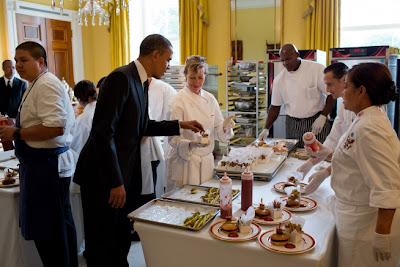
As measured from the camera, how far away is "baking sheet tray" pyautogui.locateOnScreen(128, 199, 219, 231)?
5.49ft

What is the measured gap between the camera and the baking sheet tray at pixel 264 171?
2.31 m

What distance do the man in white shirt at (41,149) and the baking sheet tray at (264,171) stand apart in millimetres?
1012

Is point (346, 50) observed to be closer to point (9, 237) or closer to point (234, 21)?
point (234, 21)

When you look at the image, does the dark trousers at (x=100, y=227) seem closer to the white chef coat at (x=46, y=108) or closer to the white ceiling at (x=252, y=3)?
the white chef coat at (x=46, y=108)

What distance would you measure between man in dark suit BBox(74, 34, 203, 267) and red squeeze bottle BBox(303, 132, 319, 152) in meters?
0.86

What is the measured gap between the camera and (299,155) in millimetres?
2914

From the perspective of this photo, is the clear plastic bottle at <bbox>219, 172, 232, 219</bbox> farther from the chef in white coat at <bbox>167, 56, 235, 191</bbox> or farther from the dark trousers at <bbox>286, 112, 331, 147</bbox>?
the dark trousers at <bbox>286, 112, 331, 147</bbox>

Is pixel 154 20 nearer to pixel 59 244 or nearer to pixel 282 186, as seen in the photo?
pixel 59 244

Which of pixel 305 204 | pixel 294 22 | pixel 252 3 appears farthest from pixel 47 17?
pixel 305 204

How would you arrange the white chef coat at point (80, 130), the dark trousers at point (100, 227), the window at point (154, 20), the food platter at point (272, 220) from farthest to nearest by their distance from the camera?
the window at point (154, 20) < the white chef coat at point (80, 130) < the dark trousers at point (100, 227) < the food platter at point (272, 220)

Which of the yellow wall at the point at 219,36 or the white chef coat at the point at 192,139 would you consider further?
the yellow wall at the point at 219,36

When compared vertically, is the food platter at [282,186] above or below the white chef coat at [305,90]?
below

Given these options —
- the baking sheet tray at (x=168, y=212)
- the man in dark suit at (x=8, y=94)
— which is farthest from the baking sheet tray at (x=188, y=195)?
the man in dark suit at (x=8, y=94)

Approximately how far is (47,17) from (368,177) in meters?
7.08
